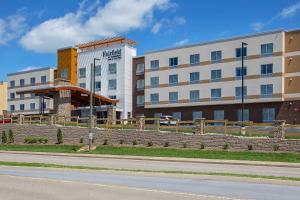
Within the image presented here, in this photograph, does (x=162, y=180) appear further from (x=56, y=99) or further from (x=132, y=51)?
(x=132, y=51)

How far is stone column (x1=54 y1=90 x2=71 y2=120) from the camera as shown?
53188 millimetres

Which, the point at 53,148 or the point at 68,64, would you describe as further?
the point at 68,64

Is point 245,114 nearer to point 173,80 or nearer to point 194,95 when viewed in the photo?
point 194,95

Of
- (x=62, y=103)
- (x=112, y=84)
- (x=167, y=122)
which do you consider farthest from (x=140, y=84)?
(x=167, y=122)

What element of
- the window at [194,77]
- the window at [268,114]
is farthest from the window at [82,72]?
the window at [268,114]

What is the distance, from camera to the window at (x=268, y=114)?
189 feet

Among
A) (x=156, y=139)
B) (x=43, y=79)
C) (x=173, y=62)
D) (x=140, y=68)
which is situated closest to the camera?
(x=156, y=139)

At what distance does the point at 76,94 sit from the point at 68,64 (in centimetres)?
2080

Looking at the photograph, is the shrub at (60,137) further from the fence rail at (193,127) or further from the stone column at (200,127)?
the stone column at (200,127)

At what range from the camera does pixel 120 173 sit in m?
18.8

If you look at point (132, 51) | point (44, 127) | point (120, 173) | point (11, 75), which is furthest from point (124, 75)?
point (120, 173)

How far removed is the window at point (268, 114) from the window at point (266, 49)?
7209mm

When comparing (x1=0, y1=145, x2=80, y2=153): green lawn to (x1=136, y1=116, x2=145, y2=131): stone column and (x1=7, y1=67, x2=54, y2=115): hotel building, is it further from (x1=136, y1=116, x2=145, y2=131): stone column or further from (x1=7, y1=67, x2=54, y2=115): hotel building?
(x1=7, y1=67, x2=54, y2=115): hotel building

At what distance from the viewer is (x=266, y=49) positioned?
57.3 meters
